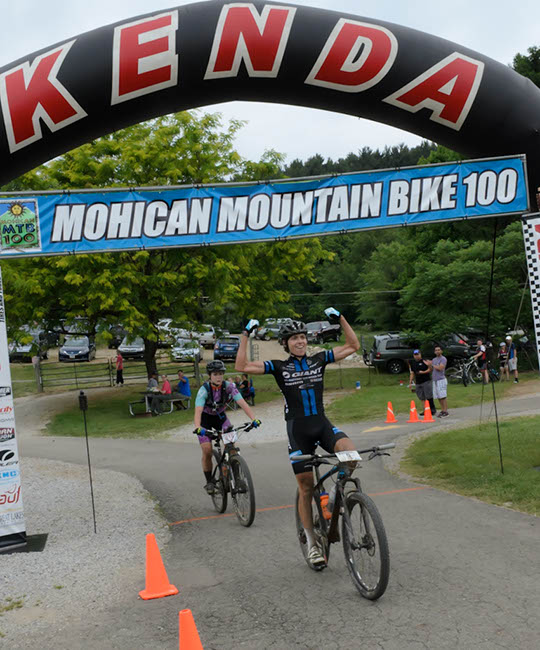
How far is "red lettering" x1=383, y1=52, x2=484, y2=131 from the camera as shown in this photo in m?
8.91

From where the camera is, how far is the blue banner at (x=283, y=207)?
888 centimetres

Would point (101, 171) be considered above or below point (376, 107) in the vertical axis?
above

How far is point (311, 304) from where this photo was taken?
8056cm

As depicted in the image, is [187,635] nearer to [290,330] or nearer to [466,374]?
[290,330]

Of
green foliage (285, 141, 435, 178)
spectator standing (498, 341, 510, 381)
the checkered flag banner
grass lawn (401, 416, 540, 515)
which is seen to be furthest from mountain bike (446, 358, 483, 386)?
green foliage (285, 141, 435, 178)

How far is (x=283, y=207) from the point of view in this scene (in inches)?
362

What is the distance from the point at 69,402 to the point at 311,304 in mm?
54376

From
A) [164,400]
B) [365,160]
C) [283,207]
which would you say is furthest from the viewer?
[365,160]

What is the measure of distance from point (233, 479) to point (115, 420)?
15597 millimetres

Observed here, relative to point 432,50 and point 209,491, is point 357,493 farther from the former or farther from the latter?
point 432,50

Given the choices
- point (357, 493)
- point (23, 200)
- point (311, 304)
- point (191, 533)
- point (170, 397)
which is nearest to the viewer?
point (357, 493)

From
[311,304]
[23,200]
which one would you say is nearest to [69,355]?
[23,200]

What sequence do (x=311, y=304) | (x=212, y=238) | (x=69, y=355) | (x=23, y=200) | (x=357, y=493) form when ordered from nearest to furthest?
(x=357, y=493)
(x=23, y=200)
(x=212, y=238)
(x=69, y=355)
(x=311, y=304)

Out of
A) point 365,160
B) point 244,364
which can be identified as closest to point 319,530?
point 244,364
